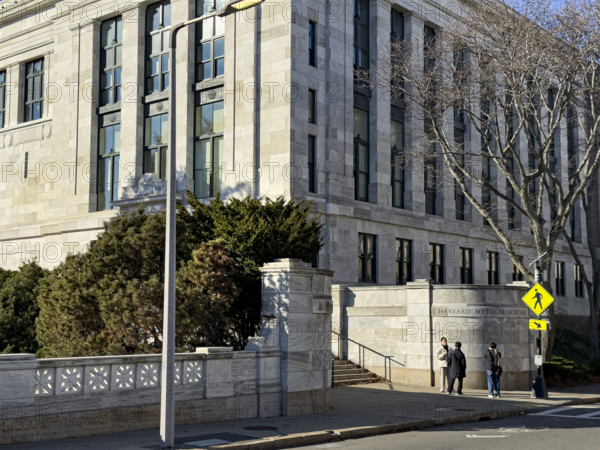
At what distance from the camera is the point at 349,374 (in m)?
27.8

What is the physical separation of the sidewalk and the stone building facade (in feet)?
35.7

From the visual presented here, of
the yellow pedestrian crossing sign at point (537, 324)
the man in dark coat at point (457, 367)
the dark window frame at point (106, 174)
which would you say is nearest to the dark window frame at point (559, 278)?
the yellow pedestrian crossing sign at point (537, 324)

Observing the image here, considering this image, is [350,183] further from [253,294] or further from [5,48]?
[5,48]

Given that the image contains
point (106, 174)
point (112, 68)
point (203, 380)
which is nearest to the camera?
point (203, 380)

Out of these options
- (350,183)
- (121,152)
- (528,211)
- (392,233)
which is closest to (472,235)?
(392,233)

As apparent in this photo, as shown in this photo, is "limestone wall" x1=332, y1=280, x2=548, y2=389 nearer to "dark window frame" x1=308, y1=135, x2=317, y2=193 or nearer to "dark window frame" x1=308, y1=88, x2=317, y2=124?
"dark window frame" x1=308, y1=135, x2=317, y2=193

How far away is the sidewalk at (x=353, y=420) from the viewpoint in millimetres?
14680

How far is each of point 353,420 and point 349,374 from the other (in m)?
9.48

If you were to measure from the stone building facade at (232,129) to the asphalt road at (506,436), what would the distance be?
15.4 metres

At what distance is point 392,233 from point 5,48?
28.2 metres

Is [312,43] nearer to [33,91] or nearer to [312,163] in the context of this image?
[312,163]

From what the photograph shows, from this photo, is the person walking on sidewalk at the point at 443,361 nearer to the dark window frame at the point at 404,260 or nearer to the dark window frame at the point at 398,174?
the dark window frame at the point at 404,260

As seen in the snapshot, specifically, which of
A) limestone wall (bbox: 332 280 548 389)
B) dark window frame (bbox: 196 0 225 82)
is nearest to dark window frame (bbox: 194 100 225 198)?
Result: dark window frame (bbox: 196 0 225 82)

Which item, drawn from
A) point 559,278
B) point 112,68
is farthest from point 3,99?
point 559,278
